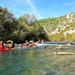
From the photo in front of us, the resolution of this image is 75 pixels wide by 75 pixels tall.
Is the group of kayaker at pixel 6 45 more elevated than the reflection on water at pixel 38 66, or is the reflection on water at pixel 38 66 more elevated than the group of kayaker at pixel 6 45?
the group of kayaker at pixel 6 45

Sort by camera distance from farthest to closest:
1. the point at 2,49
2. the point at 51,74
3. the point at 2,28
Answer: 1. the point at 2,28
2. the point at 2,49
3. the point at 51,74

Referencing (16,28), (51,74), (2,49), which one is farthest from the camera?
(16,28)

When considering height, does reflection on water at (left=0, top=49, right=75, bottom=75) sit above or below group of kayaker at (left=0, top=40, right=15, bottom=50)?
below

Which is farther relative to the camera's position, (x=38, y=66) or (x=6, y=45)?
(x=6, y=45)

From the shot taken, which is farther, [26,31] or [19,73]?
[26,31]

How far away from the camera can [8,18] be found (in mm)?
171750

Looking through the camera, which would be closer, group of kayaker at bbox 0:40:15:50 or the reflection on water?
the reflection on water

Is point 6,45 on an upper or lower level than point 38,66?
upper

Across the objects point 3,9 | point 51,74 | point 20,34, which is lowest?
point 51,74

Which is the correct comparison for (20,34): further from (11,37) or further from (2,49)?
(2,49)

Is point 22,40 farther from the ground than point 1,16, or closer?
closer

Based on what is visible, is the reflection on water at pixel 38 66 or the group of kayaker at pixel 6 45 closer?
the reflection on water at pixel 38 66

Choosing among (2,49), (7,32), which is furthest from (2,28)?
(2,49)

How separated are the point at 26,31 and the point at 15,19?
11015mm
